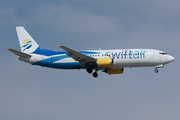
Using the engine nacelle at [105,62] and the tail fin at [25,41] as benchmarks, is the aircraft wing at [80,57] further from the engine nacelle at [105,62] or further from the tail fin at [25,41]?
the tail fin at [25,41]

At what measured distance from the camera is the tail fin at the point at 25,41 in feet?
201

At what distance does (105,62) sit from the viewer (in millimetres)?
54250

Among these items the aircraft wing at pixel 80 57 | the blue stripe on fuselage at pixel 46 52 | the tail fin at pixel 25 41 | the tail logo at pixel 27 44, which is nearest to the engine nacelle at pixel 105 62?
the aircraft wing at pixel 80 57

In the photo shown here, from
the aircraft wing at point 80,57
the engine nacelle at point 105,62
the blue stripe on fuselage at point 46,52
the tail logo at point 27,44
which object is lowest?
the engine nacelle at point 105,62

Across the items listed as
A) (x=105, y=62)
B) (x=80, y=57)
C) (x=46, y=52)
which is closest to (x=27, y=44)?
(x=46, y=52)

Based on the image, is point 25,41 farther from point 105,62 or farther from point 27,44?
point 105,62

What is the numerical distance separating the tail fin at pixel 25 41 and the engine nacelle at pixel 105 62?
13558mm

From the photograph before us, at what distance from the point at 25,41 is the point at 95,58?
1518cm

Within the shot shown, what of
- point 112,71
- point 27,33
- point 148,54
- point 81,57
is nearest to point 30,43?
point 27,33

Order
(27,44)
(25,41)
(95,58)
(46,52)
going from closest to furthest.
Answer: (95,58), (46,52), (27,44), (25,41)

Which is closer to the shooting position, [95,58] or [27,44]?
[95,58]

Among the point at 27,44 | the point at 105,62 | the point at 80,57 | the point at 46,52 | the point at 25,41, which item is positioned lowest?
the point at 105,62

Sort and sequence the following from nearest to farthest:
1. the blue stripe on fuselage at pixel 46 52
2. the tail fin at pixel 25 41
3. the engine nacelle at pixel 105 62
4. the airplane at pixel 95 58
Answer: the engine nacelle at pixel 105 62 < the airplane at pixel 95 58 < the blue stripe on fuselage at pixel 46 52 < the tail fin at pixel 25 41

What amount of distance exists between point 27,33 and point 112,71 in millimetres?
18282
